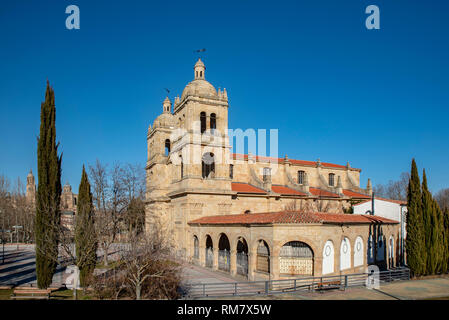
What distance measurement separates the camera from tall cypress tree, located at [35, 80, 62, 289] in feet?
67.4

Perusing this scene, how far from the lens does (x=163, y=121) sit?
165 ft

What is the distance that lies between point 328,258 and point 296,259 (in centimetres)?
234

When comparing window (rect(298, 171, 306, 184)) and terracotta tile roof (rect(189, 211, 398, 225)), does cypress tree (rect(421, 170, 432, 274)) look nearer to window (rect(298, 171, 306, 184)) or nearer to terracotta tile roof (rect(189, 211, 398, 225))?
terracotta tile roof (rect(189, 211, 398, 225))

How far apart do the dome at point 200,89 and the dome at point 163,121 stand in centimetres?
1236

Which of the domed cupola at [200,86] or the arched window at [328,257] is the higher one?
the domed cupola at [200,86]

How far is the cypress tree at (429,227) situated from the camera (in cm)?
2500

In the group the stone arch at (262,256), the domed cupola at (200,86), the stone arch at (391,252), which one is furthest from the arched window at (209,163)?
the stone arch at (391,252)

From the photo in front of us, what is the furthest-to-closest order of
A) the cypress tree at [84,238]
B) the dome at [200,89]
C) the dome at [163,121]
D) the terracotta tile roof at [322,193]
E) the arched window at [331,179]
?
the arched window at [331,179], the dome at [163,121], the terracotta tile roof at [322,193], the dome at [200,89], the cypress tree at [84,238]

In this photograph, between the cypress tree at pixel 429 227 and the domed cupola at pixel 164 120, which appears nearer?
the cypress tree at pixel 429 227

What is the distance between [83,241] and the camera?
21391 mm

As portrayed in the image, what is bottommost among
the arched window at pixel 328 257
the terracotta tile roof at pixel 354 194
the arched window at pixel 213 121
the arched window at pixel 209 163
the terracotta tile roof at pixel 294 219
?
the arched window at pixel 328 257

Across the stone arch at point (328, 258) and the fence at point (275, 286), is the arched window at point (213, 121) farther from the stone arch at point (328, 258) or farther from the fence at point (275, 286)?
the fence at point (275, 286)

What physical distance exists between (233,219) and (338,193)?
23703 mm

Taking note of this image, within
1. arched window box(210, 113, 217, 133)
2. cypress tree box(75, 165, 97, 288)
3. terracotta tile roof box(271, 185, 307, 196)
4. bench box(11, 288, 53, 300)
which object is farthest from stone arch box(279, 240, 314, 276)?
arched window box(210, 113, 217, 133)
